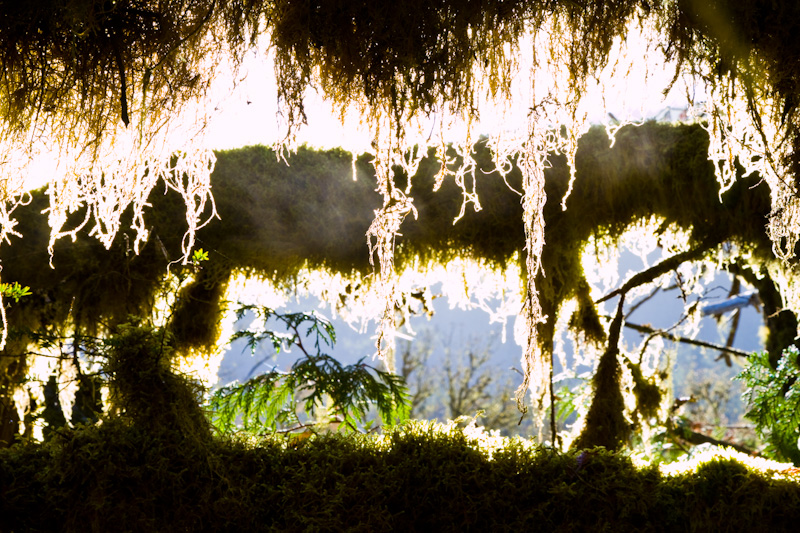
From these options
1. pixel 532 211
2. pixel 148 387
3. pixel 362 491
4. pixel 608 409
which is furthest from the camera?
pixel 608 409

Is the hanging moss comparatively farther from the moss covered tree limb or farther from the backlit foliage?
the backlit foliage

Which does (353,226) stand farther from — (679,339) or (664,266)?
(679,339)

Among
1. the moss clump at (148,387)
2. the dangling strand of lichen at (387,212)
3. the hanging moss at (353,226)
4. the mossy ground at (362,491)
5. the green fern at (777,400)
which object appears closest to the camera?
the dangling strand of lichen at (387,212)

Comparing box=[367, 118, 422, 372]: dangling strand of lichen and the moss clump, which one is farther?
the moss clump

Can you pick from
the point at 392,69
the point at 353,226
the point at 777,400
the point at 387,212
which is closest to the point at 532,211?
the point at 387,212

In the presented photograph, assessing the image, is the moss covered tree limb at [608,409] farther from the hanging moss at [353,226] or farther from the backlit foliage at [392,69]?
the backlit foliage at [392,69]

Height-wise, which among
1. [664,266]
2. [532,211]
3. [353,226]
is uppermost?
[353,226]

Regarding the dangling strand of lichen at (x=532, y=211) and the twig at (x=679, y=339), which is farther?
the twig at (x=679, y=339)

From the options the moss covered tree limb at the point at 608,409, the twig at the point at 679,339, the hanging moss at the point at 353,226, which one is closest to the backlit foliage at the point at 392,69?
the hanging moss at the point at 353,226

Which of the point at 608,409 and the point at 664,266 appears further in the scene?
the point at 664,266

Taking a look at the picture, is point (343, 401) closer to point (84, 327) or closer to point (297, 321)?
point (297, 321)

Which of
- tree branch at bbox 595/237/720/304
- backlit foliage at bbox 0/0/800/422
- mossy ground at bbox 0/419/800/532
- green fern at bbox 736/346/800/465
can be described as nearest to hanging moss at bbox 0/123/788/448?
tree branch at bbox 595/237/720/304

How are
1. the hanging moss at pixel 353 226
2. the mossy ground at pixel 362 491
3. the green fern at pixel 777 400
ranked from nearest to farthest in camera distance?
the mossy ground at pixel 362 491 → the green fern at pixel 777 400 → the hanging moss at pixel 353 226

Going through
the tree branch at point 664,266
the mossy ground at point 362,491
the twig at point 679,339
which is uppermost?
the tree branch at point 664,266
